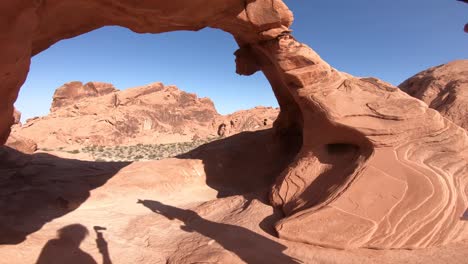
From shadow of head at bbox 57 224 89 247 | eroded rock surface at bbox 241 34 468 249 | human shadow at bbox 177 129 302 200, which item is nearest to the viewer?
eroded rock surface at bbox 241 34 468 249

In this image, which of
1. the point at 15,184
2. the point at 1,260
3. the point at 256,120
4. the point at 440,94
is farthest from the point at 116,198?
the point at 256,120

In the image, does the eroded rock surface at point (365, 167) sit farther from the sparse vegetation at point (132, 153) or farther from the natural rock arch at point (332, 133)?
the sparse vegetation at point (132, 153)

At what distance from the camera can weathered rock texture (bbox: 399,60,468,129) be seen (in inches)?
353

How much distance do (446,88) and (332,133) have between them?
712 cm

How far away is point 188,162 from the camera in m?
10.0

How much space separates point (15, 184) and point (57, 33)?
182 inches

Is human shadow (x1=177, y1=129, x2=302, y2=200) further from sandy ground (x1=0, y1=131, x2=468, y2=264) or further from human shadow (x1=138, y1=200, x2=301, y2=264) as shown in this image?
human shadow (x1=138, y1=200, x2=301, y2=264)

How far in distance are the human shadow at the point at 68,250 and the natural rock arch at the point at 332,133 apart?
2.13 m

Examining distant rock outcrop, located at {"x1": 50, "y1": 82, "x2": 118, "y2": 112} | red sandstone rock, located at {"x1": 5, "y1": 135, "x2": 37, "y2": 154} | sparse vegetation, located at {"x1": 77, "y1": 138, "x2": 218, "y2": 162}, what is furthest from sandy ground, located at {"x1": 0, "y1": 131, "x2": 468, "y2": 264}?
distant rock outcrop, located at {"x1": 50, "y1": 82, "x2": 118, "y2": 112}

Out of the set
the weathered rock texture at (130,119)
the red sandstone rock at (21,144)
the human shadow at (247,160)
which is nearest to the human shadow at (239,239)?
the human shadow at (247,160)

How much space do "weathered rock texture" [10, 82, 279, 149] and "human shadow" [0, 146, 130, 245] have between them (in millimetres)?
19550

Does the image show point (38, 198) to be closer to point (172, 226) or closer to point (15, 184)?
point (15, 184)

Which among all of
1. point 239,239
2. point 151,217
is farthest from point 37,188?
point 239,239

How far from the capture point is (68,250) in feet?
15.0
